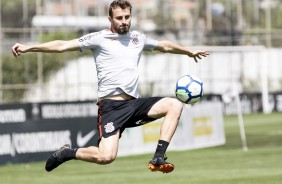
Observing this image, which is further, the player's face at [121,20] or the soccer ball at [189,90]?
the soccer ball at [189,90]

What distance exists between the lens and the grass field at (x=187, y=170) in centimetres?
1786

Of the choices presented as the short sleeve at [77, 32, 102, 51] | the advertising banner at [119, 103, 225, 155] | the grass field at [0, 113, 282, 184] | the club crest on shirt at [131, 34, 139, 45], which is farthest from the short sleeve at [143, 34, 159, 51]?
the advertising banner at [119, 103, 225, 155]

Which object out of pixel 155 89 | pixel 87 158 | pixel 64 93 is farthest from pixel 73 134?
pixel 155 89

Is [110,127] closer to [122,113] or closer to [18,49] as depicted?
[122,113]

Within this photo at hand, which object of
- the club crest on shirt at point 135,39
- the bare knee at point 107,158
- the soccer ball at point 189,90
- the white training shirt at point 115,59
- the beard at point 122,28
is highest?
the beard at point 122,28

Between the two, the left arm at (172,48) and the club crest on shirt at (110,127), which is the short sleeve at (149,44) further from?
the club crest on shirt at (110,127)

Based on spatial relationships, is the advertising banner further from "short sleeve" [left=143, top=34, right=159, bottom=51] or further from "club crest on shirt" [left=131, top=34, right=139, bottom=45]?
"club crest on shirt" [left=131, top=34, right=139, bottom=45]

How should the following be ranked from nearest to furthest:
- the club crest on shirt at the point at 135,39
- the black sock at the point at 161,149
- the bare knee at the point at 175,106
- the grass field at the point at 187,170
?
the black sock at the point at 161,149, the bare knee at the point at 175,106, the club crest on shirt at the point at 135,39, the grass field at the point at 187,170

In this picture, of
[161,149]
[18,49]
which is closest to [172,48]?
[161,149]

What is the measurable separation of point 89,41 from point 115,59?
45 centimetres

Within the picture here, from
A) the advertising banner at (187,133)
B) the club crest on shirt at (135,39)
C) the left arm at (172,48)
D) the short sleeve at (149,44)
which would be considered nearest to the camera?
the club crest on shirt at (135,39)

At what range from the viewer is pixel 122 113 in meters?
12.7

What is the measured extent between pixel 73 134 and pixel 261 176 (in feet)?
23.3

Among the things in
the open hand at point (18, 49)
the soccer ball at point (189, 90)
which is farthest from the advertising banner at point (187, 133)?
the open hand at point (18, 49)
